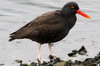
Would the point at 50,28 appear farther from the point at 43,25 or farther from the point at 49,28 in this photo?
the point at 43,25

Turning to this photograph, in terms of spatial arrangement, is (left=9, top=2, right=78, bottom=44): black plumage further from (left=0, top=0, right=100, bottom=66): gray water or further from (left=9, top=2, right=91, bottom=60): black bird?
(left=0, top=0, right=100, bottom=66): gray water

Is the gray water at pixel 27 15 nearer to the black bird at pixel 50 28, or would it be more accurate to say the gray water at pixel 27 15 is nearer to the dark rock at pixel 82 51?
the black bird at pixel 50 28

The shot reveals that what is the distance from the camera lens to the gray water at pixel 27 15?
11484mm

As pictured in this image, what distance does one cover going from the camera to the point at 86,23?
13.1m

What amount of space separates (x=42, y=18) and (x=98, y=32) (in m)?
3.25

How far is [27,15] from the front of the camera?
13859 millimetres

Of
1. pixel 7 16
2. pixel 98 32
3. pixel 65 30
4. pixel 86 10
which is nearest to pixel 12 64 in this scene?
pixel 65 30

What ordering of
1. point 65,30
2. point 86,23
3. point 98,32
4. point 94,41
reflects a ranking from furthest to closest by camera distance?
point 86,23 → point 98,32 → point 94,41 → point 65,30

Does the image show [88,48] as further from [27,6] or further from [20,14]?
[27,6]

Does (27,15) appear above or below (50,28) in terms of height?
above

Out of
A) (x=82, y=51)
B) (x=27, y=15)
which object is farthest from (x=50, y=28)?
(x=27, y=15)

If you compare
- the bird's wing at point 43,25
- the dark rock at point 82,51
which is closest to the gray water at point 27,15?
the bird's wing at point 43,25

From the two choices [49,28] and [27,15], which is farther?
[27,15]

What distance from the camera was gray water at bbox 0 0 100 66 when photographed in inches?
452
